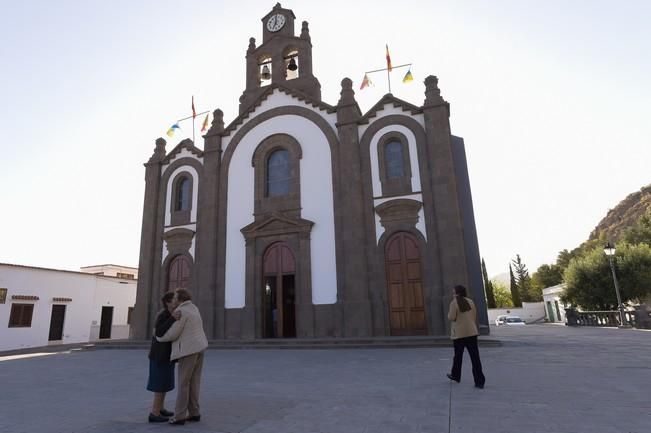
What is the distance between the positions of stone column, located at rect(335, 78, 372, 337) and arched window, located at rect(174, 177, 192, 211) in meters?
8.85

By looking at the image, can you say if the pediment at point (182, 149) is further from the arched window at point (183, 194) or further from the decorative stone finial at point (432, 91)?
the decorative stone finial at point (432, 91)

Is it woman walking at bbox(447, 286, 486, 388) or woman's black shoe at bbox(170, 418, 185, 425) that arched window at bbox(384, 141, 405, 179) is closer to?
woman walking at bbox(447, 286, 486, 388)

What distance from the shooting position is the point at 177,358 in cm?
455

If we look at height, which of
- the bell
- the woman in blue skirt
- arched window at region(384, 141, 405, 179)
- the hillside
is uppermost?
the hillside

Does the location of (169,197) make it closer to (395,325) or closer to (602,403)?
(395,325)

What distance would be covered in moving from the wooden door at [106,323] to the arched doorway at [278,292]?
58.1 feet

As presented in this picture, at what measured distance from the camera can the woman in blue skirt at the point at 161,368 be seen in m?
4.55

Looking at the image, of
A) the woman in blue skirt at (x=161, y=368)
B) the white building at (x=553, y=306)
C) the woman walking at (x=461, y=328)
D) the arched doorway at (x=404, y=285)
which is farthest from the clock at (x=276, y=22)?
the white building at (x=553, y=306)

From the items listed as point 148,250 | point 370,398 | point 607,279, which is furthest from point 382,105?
point 607,279

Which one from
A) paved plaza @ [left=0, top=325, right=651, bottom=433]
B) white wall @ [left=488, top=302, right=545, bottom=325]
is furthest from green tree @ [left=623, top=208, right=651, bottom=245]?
paved plaza @ [left=0, top=325, right=651, bottom=433]

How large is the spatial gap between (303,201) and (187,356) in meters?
13.8

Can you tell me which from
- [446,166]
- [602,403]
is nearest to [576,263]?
[446,166]

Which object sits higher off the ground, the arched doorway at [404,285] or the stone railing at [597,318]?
the arched doorway at [404,285]

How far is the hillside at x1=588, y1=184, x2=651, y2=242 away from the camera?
81.6 meters
